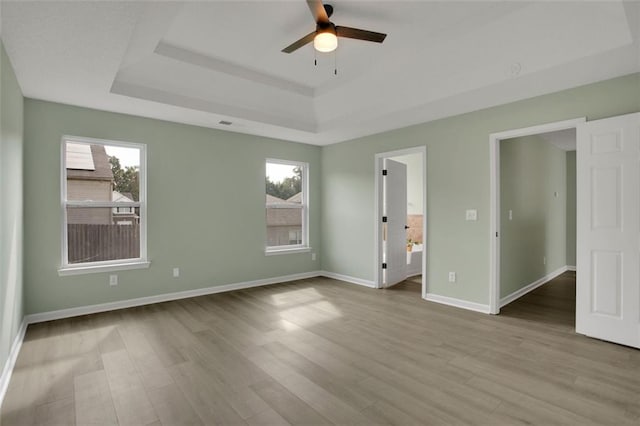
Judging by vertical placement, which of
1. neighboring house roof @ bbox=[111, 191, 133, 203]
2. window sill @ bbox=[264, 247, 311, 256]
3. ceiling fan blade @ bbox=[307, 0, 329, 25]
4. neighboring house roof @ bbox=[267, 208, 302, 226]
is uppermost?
ceiling fan blade @ bbox=[307, 0, 329, 25]

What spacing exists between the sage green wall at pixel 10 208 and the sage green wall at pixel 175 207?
0.39 metres

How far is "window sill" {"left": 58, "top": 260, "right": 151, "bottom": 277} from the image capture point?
3.88m

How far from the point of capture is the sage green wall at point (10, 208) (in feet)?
8.12

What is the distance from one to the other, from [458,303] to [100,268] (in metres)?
4.48

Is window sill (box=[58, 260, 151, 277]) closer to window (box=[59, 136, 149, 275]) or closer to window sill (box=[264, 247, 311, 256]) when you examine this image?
window (box=[59, 136, 149, 275])

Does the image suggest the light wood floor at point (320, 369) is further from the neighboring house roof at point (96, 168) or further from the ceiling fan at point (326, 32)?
the ceiling fan at point (326, 32)

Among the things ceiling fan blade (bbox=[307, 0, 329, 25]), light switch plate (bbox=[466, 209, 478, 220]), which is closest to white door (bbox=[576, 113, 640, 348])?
light switch plate (bbox=[466, 209, 478, 220])

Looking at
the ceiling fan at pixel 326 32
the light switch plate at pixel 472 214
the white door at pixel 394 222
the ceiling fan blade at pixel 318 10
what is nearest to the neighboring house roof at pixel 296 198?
the white door at pixel 394 222

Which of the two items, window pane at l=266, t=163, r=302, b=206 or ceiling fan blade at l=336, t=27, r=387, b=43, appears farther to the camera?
window pane at l=266, t=163, r=302, b=206

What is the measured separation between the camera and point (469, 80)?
11.5 feet

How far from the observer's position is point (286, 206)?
19.5ft

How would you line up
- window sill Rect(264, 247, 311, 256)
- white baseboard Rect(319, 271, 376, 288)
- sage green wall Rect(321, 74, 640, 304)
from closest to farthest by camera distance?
sage green wall Rect(321, 74, 640, 304) < white baseboard Rect(319, 271, 376, 288) < window sill Rect(264, 247, 311, 256)

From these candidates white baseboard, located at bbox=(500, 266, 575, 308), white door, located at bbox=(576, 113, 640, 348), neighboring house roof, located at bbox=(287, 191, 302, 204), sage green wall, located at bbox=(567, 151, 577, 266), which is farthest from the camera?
sage green wall, located at bbox=(567, 151, 577, 266)

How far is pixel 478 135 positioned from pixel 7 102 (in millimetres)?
4681
